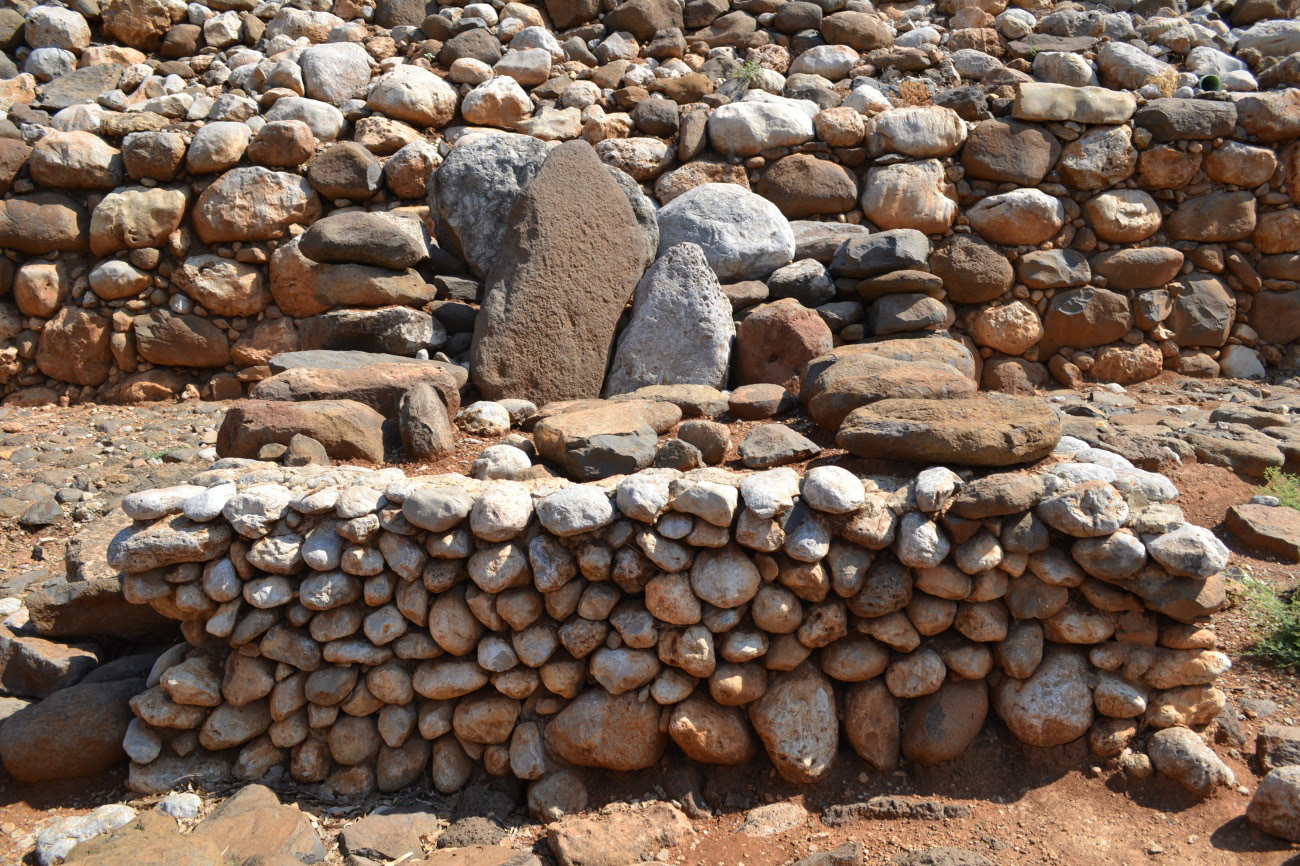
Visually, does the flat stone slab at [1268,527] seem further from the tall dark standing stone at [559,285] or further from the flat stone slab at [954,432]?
the tall dark standing stone at [559,285]

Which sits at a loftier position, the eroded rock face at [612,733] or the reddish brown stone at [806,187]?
the reddish brown stone at [806,187]

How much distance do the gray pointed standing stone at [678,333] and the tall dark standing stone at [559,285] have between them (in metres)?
0.14

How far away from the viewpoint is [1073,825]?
2.93 metres

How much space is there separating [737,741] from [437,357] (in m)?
3.44

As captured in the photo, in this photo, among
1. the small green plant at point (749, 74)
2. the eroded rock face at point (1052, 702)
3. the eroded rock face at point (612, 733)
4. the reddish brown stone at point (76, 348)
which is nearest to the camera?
the eroded rock face at point (1052, 702)

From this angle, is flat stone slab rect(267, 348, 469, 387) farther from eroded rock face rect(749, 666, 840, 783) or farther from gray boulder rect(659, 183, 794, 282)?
eroded rock face rect(749, 666, 840, 783)

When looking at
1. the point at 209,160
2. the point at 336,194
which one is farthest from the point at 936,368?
the point at 209,160

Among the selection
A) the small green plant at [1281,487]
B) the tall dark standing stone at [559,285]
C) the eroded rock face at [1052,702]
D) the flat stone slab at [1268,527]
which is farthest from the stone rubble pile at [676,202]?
the eroded rock face at [1052,702]

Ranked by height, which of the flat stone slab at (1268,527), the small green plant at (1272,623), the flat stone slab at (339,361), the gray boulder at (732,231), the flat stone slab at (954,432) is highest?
the flat stone slab at (954,432)

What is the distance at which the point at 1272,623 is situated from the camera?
351cm

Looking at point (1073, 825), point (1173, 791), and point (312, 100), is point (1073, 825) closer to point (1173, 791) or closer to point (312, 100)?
point (1173, 791)

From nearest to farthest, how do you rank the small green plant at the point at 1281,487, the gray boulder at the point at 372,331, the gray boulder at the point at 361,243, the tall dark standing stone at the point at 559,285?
1. the small green plant at the point at 1281,487
2. the tall dark standing stone at the point at 559,285
3. the gray boulder at the point at 372,331
4. the gray boulder at the point at 361,243

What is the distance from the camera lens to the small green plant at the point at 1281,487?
444 cm

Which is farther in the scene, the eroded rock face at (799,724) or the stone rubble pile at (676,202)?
the stone rubble pile at (676,202)
